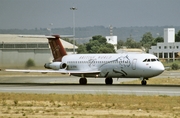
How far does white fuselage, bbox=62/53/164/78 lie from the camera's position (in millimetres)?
55125

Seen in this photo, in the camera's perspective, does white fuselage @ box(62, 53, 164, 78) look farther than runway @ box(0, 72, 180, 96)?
Yes

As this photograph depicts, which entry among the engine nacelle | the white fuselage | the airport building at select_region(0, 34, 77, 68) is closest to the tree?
the airport building at select_region(0, 34, 77, 68)

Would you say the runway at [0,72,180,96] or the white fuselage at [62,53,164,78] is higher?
the white fuselage at [62,53,164,78]

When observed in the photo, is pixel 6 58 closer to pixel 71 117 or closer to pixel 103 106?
pixel 103 106

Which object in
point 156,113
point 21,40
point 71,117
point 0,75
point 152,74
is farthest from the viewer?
point 21,40

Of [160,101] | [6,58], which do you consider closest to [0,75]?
[6,58]

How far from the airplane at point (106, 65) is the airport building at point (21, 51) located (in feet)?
29.4

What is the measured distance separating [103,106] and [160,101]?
4.44 meters

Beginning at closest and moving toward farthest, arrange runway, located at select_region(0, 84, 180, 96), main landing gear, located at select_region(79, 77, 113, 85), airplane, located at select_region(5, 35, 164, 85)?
runway, located at select_region(0, 84, 180, 96), airplane, located at select_region(5, 35, 164, 85), main landing gear, located at select_region(79, 77, 113, 85)

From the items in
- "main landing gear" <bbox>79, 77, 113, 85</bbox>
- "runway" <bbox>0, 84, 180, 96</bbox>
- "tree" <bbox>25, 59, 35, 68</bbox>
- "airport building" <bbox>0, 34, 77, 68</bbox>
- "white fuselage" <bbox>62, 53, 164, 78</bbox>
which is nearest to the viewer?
"runway" <bbox>0, 84, 180, 96</bbox>

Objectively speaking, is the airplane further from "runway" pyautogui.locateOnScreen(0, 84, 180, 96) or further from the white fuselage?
"runway" pyautogui.locateOnScreen(0, 84, 180, 96)

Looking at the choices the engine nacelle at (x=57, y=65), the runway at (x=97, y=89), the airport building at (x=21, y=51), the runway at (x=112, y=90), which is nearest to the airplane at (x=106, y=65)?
the engine nacelle at (x=57, y=65)

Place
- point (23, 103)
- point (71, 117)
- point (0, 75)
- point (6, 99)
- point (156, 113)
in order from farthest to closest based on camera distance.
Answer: point (0, 75)
point (6, 99)
point (23, 103)
point (156, 113)
point (71, 117)

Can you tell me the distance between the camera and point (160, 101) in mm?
36250
